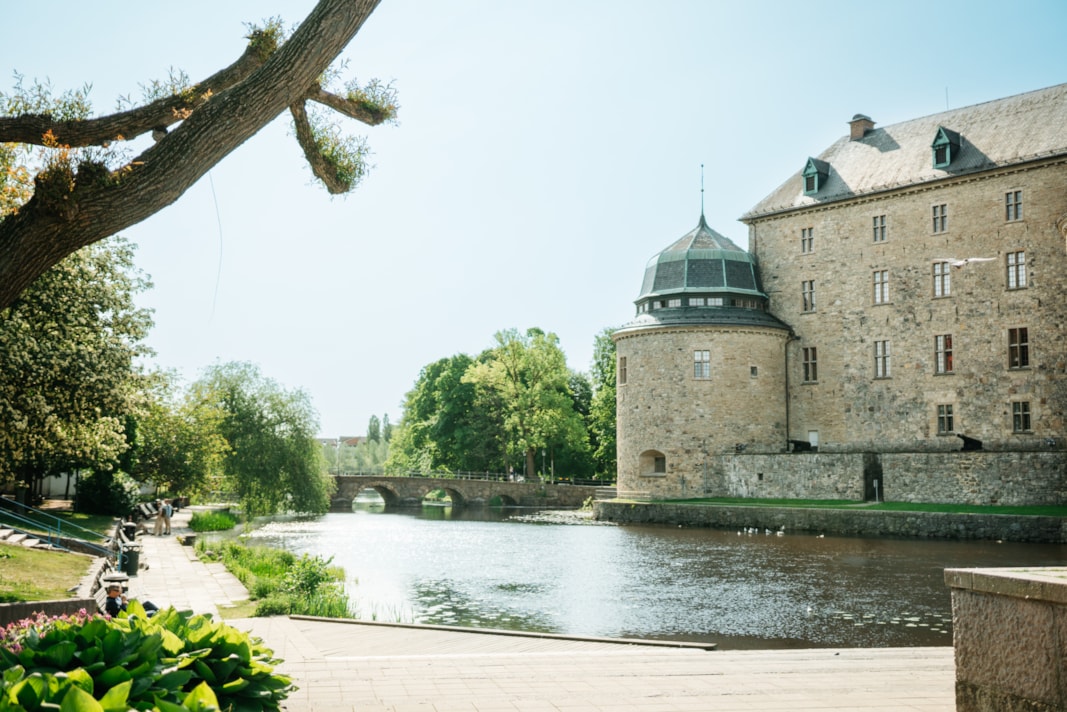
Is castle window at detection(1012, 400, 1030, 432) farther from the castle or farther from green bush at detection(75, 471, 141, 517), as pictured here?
green bush at detection(75, 471, 141, 517)

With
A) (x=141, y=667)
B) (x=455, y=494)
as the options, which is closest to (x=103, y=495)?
(x=455, y=494)

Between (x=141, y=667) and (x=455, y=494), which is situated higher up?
(x=141, y=667)

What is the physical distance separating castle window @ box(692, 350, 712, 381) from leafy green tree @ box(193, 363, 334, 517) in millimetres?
16538

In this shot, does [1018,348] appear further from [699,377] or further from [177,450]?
[177,450]

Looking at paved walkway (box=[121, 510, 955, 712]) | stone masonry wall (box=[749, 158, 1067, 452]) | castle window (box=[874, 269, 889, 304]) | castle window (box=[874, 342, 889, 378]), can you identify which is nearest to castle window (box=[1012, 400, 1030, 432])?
stone masonry wall (box=[749, 158, 1067, 452])

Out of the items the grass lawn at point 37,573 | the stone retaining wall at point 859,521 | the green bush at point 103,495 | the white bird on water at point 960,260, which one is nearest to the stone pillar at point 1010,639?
the grass lawn at point 37,573

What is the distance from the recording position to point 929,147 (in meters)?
38.4

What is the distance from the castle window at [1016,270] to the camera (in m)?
34.8

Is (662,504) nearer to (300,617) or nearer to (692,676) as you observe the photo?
(300,617)

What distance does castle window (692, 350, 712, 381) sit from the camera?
3997 centimetres

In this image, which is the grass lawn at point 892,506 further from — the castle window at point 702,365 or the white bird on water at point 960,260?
the white bird on water at point 960,260

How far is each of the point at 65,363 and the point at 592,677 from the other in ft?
49.4

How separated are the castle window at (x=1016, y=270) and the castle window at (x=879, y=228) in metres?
5.02

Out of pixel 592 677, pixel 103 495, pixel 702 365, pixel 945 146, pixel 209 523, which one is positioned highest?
pixel 945 146
